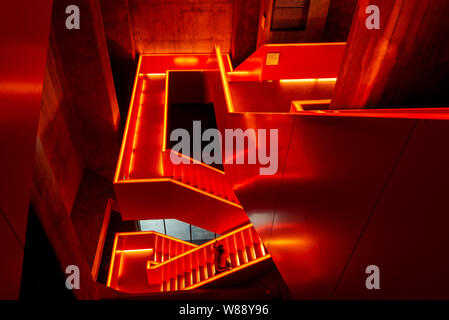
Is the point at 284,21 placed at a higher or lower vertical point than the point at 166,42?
lower

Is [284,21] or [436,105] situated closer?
[436,105]

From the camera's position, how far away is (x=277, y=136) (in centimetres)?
351

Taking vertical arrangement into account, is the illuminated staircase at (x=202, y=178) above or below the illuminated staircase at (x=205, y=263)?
above

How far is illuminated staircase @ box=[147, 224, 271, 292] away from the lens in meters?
7.59

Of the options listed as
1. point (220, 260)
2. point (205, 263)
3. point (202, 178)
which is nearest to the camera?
point (220, 260)

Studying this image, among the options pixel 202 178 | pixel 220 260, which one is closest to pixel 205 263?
pixel 220 260

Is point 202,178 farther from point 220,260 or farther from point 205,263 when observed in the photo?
point 205,263

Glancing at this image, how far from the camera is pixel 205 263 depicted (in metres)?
8.55

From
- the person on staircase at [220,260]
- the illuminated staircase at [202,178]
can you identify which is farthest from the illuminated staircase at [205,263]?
the illuminated staircase at [202,178]

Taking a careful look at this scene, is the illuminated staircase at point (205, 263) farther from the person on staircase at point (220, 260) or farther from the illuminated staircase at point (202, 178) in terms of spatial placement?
the illuminated staircase at point (202, 178)

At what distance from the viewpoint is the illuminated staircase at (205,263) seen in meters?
7.59

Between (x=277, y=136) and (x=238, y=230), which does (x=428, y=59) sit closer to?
(x=277, y=136)
